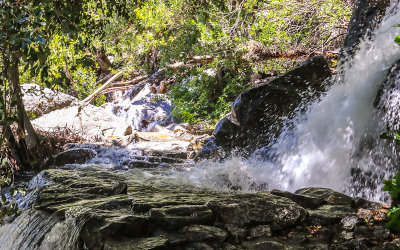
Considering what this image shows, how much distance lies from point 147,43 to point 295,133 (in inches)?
433

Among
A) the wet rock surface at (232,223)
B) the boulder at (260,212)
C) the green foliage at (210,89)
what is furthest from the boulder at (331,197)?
the green foliage at (210,89)

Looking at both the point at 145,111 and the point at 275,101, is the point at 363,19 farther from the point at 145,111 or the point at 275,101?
the point at 145,111

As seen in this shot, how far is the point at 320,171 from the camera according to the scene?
484cm

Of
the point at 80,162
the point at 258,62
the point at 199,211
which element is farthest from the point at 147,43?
the point at 199,211

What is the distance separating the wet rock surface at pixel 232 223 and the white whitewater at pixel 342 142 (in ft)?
4.52

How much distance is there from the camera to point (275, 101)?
698cm

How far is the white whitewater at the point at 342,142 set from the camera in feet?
14.4

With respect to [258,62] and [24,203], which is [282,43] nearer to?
[258,62]

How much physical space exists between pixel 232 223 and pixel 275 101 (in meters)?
4.62

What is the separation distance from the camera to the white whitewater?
173 inches

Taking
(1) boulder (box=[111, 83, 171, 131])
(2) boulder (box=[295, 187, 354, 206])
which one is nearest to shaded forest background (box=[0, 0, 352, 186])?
(1) boulder (box=[111, 83, 171, 131])

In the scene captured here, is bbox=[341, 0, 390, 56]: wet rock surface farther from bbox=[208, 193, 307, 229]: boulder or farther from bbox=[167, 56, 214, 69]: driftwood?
bbox=[167, 56, 214, 69]: driftwood

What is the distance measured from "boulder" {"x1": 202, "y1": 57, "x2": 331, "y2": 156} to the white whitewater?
46cm

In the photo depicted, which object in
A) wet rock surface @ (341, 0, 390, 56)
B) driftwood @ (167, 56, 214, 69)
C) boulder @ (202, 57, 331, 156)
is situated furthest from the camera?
driftwood @ (167, 56, 214, 69)
